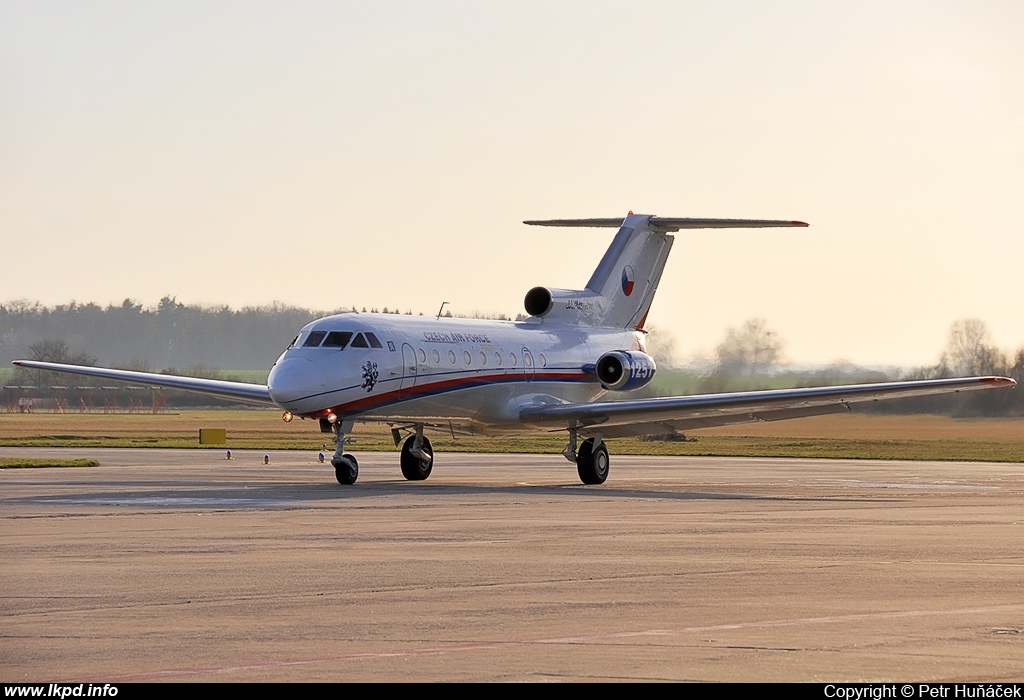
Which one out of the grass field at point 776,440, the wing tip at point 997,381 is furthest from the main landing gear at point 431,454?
the grass field at point 776,440

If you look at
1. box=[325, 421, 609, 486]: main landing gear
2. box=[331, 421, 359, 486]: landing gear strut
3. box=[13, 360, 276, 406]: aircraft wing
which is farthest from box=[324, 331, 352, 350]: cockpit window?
box=[13, 360, 276, 406]: aircraft wing

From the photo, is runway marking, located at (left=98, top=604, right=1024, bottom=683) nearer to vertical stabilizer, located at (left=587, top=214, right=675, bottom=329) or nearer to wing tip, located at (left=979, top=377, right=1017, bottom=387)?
wing tip, located at (left=979, top=377, right=1017, bottom=387)

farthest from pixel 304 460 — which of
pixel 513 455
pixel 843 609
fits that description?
pixel 843 609

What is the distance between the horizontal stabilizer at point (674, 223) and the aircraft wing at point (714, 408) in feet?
20.6

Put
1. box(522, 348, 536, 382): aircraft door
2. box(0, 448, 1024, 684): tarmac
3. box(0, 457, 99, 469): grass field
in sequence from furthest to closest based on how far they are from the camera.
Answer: box(0, 457, 99, 469): grass field, box(522, 348, 536, 382): aircraft door, box(0, 448, 1024, 684): tarmac

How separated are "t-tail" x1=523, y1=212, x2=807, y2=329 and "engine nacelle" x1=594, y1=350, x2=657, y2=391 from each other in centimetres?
240

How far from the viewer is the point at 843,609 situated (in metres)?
10.9

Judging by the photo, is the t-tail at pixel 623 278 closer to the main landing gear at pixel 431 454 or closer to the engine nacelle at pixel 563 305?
the engine nacelle at pixel 563 305

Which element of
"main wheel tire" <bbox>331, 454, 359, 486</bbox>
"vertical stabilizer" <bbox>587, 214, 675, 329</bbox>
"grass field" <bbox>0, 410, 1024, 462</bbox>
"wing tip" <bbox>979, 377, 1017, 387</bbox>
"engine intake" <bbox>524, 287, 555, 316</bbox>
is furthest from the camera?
"grass field" <bbox>0, 410, 1024, 462</bbox>

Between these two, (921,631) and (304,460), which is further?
(304,460)

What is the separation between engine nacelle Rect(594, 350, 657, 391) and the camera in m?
33.9

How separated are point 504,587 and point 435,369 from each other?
18429 mm
